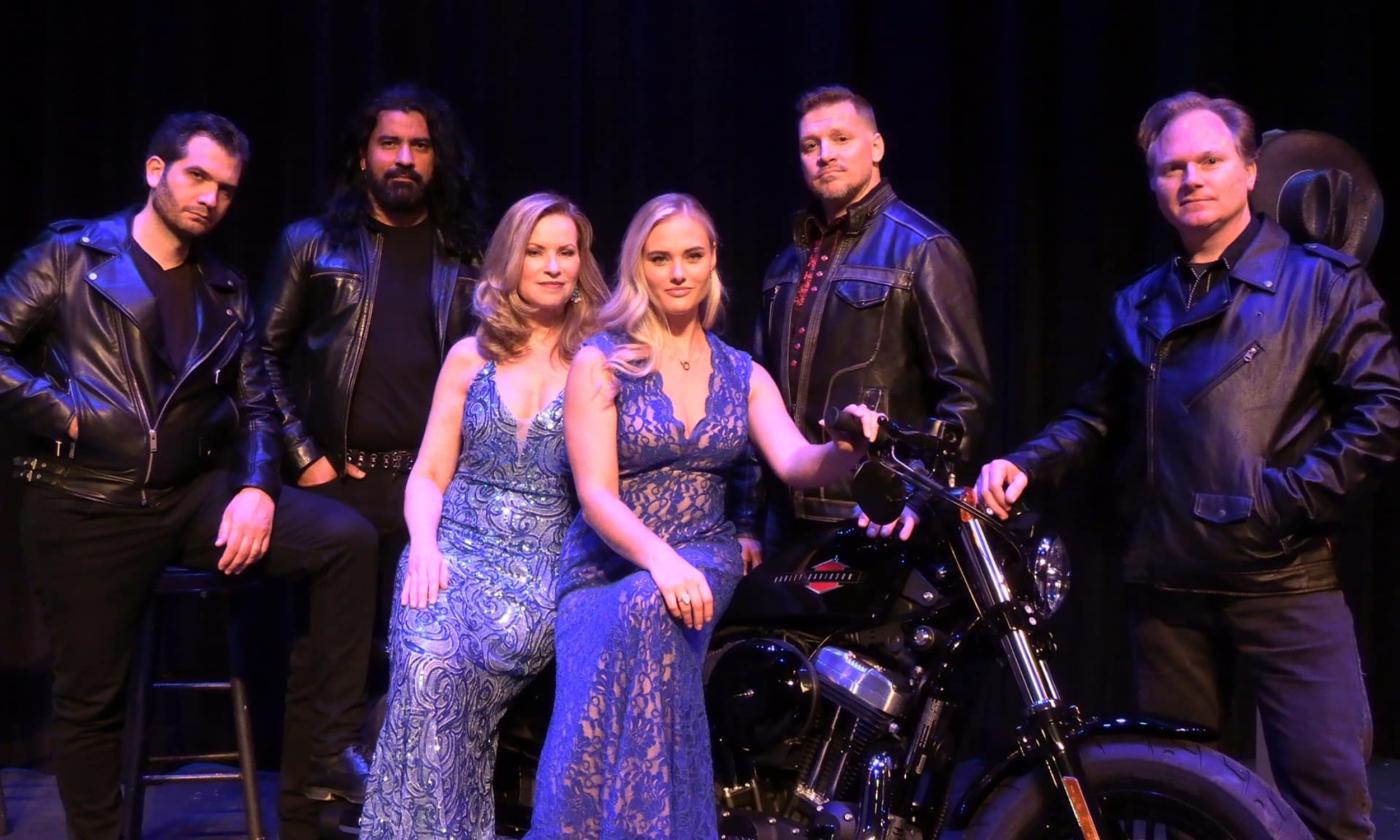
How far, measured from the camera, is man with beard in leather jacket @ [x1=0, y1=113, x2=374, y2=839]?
124 inches

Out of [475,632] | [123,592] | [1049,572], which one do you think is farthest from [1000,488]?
[123,592]

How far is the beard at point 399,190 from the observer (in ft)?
11.7

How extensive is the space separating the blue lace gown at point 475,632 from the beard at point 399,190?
869mm

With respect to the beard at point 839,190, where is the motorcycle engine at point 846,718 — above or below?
below

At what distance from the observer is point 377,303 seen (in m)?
3.54

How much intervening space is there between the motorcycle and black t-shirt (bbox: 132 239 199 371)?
142 cm

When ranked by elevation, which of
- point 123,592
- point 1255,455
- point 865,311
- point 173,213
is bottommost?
point 123,592

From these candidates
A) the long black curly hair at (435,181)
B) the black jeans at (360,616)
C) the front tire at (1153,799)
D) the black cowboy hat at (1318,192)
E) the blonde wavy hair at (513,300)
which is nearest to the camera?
the front tire at (1153,799)

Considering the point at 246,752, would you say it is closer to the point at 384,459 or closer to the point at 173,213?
the point at 384,459

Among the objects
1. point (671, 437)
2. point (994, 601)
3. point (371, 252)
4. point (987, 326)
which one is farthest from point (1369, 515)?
point (371, 252)

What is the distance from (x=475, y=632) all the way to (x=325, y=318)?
1181mm

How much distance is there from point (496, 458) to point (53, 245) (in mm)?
1184

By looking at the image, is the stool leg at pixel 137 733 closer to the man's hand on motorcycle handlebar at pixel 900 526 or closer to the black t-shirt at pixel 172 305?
the black t-shirt at pixel 172 305

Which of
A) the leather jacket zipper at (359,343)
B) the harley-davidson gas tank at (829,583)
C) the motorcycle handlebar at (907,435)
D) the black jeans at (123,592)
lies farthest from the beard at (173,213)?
the motorcycle handlebar at (907,435)
